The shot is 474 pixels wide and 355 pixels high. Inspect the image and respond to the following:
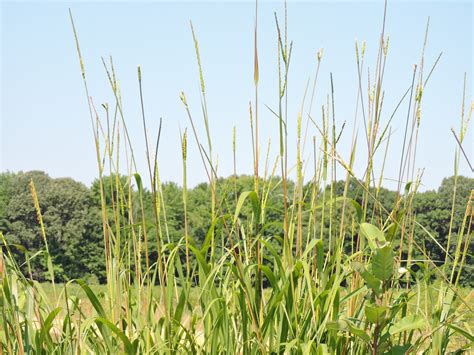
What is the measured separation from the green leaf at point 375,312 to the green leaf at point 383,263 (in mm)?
68

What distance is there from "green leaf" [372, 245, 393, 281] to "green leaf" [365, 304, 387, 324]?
0.07 meters

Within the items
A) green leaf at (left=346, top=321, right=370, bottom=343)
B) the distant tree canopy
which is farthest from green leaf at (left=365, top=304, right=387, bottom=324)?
the distant tree canopy

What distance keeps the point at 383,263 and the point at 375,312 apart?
4.4 inches

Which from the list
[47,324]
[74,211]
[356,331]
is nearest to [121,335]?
[47,324]

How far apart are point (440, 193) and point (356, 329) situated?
28.7ft

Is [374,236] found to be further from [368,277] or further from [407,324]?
[407,324]

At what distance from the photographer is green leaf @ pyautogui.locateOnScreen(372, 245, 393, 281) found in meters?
1.33

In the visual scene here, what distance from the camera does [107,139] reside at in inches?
67.2

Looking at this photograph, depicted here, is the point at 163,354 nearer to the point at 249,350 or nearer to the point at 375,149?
the point at 249,350

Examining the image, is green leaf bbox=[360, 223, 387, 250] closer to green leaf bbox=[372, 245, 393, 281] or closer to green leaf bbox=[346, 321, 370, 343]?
green leaf bbox=[372, 245, 393, 281]

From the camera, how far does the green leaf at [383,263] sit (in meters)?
1.33

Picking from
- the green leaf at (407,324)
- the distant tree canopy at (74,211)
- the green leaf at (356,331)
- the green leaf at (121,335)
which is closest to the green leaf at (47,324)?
the green leaf at (121,335)

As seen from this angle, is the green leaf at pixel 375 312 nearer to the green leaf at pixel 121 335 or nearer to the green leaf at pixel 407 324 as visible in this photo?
the green leaf at pixel 407 324

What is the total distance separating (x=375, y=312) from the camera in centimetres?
136
